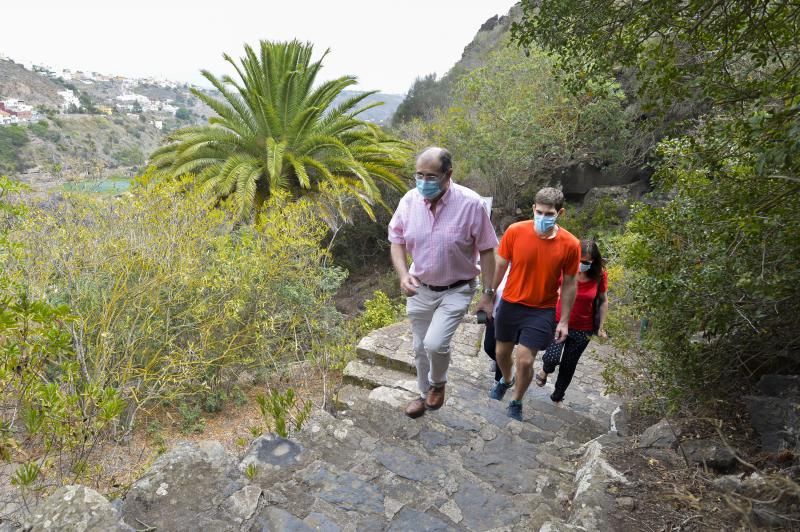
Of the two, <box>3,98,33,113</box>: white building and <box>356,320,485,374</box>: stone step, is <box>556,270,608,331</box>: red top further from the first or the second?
<box>3,98,33,113</box>: white building

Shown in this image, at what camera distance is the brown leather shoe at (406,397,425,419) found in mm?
3785

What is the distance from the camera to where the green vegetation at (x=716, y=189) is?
2.46 metres

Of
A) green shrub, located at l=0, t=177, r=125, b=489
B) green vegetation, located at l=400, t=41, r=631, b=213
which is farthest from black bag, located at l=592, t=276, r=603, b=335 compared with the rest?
green vegetation, located at l=400, t=41, r=631, b=213

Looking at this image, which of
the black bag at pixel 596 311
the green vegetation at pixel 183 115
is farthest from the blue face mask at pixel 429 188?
the green vegetation at pixel 183 115

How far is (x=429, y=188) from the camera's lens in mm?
3305

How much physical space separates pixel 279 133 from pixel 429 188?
32.5ft

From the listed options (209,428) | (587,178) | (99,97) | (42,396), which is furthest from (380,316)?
(99,97)

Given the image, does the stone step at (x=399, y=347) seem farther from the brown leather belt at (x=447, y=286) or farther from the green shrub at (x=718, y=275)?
the green shrub at (x=718, y=275)

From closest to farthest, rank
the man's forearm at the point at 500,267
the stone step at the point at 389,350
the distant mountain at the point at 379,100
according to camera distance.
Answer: the man's forearm at the point at 500,267
the stone step at the point at 389,350
the distant mountain at the point at 379,100

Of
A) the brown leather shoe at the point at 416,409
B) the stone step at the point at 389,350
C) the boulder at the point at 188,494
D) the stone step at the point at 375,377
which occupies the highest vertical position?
the boulder at the point at 188,494

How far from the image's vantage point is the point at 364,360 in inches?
229

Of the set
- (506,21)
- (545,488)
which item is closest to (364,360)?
(545,488)

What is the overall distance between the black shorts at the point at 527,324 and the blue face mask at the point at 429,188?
1.00 metres

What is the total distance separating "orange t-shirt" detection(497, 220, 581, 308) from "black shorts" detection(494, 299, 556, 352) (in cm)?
5
